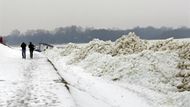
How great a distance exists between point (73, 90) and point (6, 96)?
3.35m

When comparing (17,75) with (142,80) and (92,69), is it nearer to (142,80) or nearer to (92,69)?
(92,69)

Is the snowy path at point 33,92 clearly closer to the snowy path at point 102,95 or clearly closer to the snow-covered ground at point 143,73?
the snowy path at point 102,95

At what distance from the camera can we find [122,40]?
3206cm

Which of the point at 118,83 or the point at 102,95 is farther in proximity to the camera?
the point at 118,83

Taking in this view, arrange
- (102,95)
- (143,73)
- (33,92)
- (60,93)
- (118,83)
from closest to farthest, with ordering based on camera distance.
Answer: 1. (60,93)
2. (33,92)
3. (102,95)
4. (143,73)
5. (118,83)

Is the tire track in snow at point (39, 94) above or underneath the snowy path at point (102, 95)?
above

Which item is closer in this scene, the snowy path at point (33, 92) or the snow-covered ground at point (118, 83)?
the snowy path at point (33, 92)

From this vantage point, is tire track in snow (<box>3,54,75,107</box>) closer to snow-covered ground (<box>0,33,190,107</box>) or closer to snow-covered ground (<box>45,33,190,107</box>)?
snow-covered ground (<box>0,33,190,107</box>)

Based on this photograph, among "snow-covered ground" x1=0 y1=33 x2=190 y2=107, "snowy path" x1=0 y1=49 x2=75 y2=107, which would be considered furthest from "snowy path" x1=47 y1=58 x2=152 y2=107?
"snowy path" x1=0 y1=49 x2=75 y2=107

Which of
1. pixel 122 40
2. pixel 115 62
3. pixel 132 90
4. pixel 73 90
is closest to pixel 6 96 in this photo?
pixel 73 90

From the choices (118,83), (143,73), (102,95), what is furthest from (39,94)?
(143,73)

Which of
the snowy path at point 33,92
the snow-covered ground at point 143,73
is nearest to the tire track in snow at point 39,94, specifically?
the snowy path at point 33,92

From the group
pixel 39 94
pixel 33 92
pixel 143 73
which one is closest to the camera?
pixel 39 94

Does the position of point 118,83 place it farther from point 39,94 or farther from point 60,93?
point 39,94
